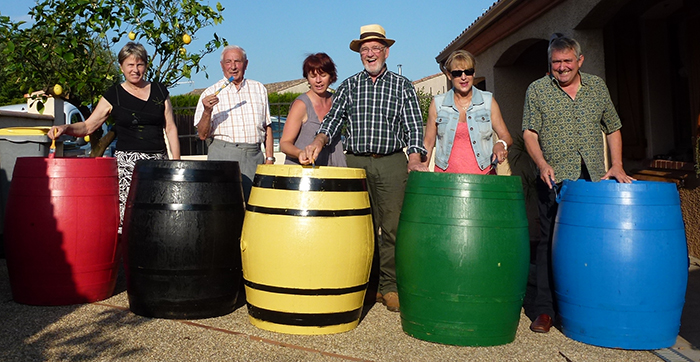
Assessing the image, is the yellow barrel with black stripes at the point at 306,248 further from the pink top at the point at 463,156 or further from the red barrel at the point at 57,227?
the red barrel at the point at 57,227

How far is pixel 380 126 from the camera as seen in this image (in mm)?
4398

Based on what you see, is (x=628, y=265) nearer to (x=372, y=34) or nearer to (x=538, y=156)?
(x=538, y=156)

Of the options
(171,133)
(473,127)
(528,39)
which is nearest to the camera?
(473,127)

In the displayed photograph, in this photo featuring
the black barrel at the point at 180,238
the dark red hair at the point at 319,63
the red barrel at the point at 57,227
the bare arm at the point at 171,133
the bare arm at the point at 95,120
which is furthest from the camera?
the bare arm at the point at 171,133

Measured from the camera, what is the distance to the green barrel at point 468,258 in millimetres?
3500

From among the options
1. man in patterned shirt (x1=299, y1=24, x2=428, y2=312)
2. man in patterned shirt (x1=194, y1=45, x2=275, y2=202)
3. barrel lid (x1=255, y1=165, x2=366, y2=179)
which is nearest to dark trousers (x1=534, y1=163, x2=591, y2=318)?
man in patterned shirt (x1=299, y1=24, x2=428, y2=312)

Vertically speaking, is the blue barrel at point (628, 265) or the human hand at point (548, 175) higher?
the human hand at point (548, 175)

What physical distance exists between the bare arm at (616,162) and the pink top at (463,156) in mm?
729

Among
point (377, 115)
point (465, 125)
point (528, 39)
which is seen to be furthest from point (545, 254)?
point (528, 39)

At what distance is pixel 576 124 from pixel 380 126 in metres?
1.24

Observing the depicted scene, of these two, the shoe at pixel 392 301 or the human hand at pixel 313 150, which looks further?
the shoe at pixel 392 301

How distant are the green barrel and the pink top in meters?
0.55

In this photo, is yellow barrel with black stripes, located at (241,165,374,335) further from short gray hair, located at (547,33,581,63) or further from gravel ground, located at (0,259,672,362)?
short gray hair, located at (547,33,581,63)

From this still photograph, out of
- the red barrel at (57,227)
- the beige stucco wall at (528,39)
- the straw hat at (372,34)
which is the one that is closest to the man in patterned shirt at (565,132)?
the straw hat at (372,34)
